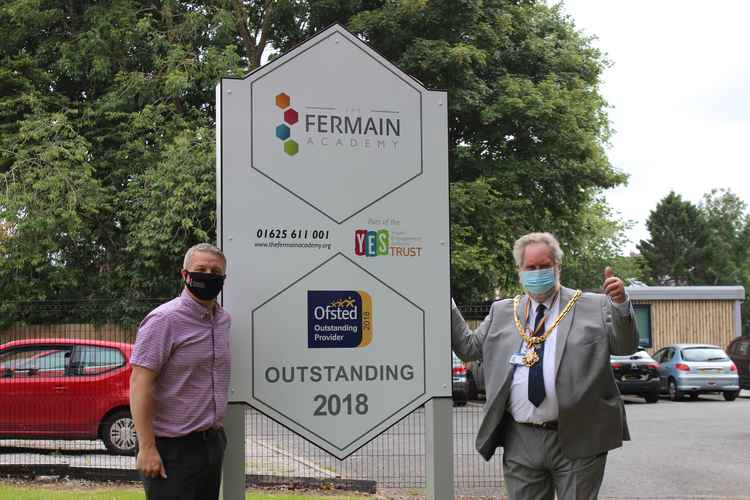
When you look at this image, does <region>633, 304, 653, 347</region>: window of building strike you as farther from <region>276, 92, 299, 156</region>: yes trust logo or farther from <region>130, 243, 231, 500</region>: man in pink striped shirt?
<region>130, 243, 231, 500</region>: man in pink striped shirt

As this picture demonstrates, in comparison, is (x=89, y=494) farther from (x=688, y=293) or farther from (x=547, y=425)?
(x=688, y=293)

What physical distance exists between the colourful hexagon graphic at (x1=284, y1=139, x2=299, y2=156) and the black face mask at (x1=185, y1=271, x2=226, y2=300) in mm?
874

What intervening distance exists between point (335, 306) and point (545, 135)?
19679 millimetres

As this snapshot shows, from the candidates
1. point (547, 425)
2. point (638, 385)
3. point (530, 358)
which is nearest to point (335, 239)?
point (530, 358)

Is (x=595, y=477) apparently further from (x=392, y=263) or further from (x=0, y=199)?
(x=0, y=199)

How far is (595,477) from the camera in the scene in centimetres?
414

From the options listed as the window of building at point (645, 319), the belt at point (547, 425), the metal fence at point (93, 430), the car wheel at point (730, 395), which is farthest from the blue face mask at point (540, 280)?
the window of building at point (645, 319)

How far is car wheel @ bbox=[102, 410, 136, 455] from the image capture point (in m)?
11.1

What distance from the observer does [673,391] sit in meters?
23.2

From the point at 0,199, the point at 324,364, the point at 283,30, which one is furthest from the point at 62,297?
the point at 324,364

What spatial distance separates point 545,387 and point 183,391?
63.5 inches

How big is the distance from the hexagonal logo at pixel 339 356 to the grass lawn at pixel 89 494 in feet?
13.1

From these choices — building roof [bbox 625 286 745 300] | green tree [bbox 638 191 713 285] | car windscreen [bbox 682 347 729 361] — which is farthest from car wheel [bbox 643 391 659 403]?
green tree [bbox 638 191 713 285]

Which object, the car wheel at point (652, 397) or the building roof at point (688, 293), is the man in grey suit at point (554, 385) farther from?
the building roof at point (688, 293)
